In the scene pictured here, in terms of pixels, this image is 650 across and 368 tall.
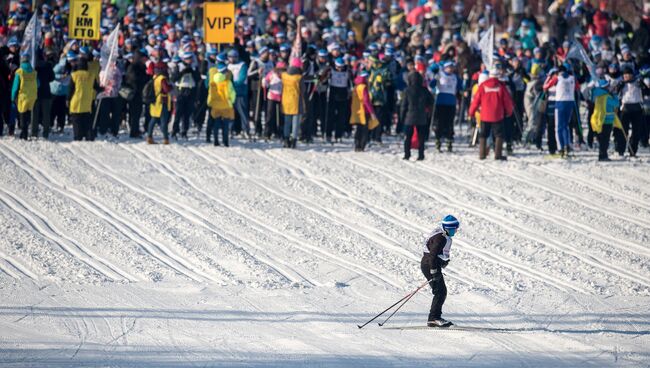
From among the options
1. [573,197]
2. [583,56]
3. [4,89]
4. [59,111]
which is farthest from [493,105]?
[4,89]

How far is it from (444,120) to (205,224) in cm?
653

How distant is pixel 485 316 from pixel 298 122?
9.20 meters

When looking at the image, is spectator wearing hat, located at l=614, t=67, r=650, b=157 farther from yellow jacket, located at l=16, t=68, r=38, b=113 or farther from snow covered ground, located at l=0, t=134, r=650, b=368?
yellow jacket, located at l=16, t=68, r=38, b=113

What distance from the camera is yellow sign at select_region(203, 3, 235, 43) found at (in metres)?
22.9

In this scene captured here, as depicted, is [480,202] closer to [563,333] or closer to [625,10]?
[563,333]

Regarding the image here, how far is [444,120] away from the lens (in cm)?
2227

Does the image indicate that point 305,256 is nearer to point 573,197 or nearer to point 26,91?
point 573,197

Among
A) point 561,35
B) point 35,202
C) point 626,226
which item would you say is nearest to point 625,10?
point 561,35

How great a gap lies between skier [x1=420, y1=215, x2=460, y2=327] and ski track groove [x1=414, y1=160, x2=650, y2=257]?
4.89m

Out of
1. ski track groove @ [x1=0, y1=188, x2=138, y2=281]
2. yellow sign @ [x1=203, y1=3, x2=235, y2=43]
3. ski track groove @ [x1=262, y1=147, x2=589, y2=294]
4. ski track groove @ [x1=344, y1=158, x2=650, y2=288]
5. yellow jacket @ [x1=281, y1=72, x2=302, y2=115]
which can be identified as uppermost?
yellow sign @ [x1=203, y1=3, x2=235, y2=43]

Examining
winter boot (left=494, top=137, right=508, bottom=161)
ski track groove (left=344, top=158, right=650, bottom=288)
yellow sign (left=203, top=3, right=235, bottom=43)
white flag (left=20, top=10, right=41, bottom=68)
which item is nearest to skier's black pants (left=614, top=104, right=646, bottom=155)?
winter boot (left=494, top=137, right=508, bottom=161)

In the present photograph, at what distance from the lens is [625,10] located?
104 ft

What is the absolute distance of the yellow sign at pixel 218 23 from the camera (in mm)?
22938

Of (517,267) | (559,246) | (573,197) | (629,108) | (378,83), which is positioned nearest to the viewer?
(517,267)
